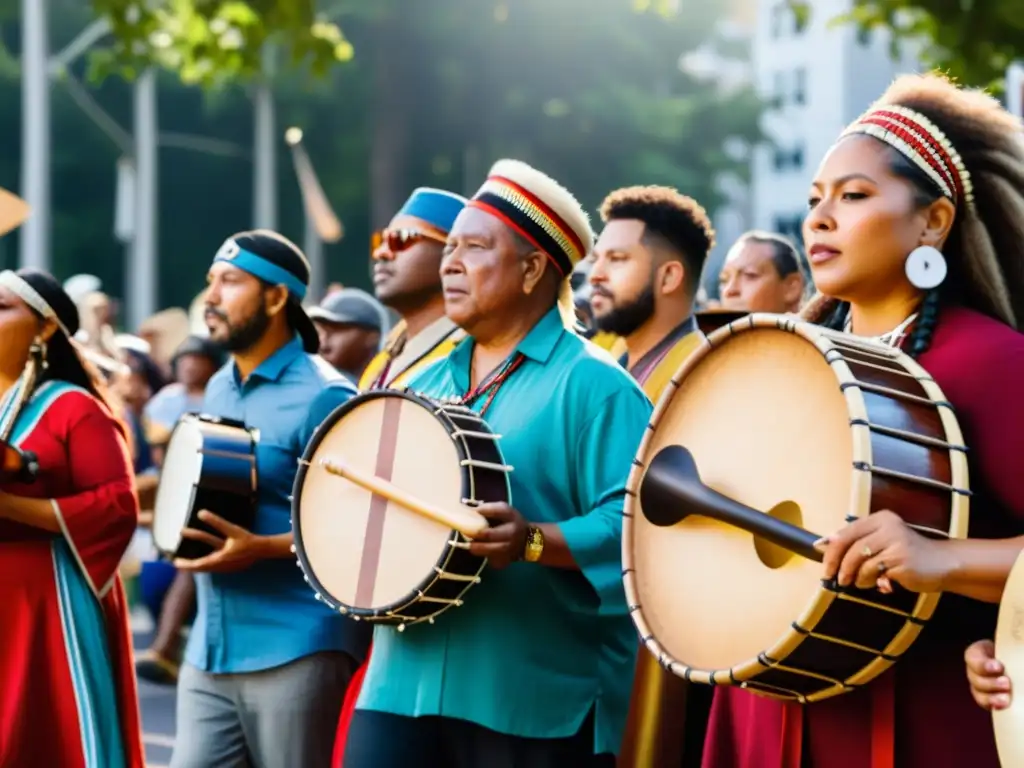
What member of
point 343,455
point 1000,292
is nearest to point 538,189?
point 343,455

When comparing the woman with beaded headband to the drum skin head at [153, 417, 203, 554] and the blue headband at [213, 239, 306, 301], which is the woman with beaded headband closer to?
the drum skin head at [153, 417, 203, 554]

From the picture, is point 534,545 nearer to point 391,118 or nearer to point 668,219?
point 668,219

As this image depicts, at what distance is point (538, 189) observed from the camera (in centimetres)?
455

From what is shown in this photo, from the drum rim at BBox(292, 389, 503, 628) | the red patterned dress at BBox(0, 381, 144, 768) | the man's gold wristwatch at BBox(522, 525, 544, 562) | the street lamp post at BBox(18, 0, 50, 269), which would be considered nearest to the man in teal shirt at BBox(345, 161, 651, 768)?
the man's gold wristwatch at BBox(522, 525, 544, 562)

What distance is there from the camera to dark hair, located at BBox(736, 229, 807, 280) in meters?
7.27

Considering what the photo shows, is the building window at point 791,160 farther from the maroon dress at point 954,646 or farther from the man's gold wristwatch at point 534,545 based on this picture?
the maroon dress at point 954,646

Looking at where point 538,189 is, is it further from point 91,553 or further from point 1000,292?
point 91,553

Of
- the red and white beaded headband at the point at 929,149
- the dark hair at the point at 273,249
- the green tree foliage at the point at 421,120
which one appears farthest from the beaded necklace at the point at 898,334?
the green tree foliage at the point at 421,120

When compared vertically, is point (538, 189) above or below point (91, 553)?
above

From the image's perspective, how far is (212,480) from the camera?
5.54 m

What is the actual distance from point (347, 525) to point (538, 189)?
97 centimetres

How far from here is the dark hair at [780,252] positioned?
727cm

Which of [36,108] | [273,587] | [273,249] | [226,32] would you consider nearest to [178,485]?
[273,587]

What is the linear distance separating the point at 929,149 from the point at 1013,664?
Result: 98 cm
